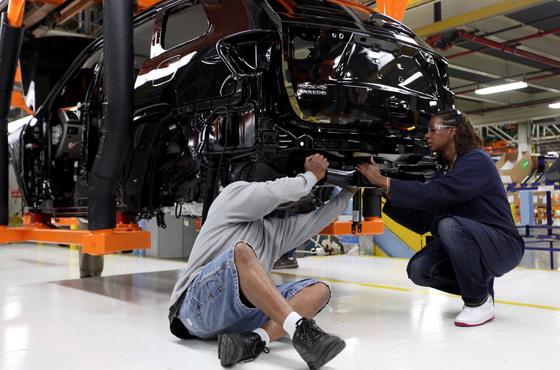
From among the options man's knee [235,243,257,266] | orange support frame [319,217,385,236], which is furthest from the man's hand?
A: orange support frame [319,217,385,236]

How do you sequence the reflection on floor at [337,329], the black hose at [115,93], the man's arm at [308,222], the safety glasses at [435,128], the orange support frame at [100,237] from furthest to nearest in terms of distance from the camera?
the orange support frame at [100,237] → the black hose at [115,93] → the safety glasses at [435,128] → the man's arm at [308,222] → the reflection on floor at [337,329]

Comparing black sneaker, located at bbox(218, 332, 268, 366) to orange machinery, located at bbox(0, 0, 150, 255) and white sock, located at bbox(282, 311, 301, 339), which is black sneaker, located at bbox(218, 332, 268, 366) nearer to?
white sock, located at bbox(282, 311, 301, 339)

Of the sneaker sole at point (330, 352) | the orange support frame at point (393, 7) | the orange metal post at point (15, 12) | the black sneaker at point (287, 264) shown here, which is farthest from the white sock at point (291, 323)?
the black sneaker at point (287, 264)

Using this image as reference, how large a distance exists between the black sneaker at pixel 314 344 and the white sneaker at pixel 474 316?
1114 mm

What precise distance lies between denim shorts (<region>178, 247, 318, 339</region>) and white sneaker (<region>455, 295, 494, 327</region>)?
0.95 meters

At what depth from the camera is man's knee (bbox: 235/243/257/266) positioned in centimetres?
212

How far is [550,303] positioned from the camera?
3.66m

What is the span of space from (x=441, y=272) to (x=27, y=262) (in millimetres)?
6791

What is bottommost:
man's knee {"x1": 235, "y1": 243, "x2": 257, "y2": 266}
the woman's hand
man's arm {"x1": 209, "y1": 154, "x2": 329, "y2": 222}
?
man's knee {"x1": 235, "y1": 243, "x2": 257, "y2": 266}

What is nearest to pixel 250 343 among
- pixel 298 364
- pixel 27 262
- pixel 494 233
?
pixel 298 364

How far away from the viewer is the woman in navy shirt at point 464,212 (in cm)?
282

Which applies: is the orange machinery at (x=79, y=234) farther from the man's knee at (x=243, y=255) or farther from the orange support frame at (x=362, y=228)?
the man's knee at (x=243, y=255)

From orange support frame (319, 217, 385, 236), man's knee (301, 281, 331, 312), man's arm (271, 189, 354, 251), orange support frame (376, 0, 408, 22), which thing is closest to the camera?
man's knee (301, 281, 331, 312)

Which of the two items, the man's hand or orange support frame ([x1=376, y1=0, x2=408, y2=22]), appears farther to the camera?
orange support frame ([x1=376, y1=0, x2=408, y2=22])
